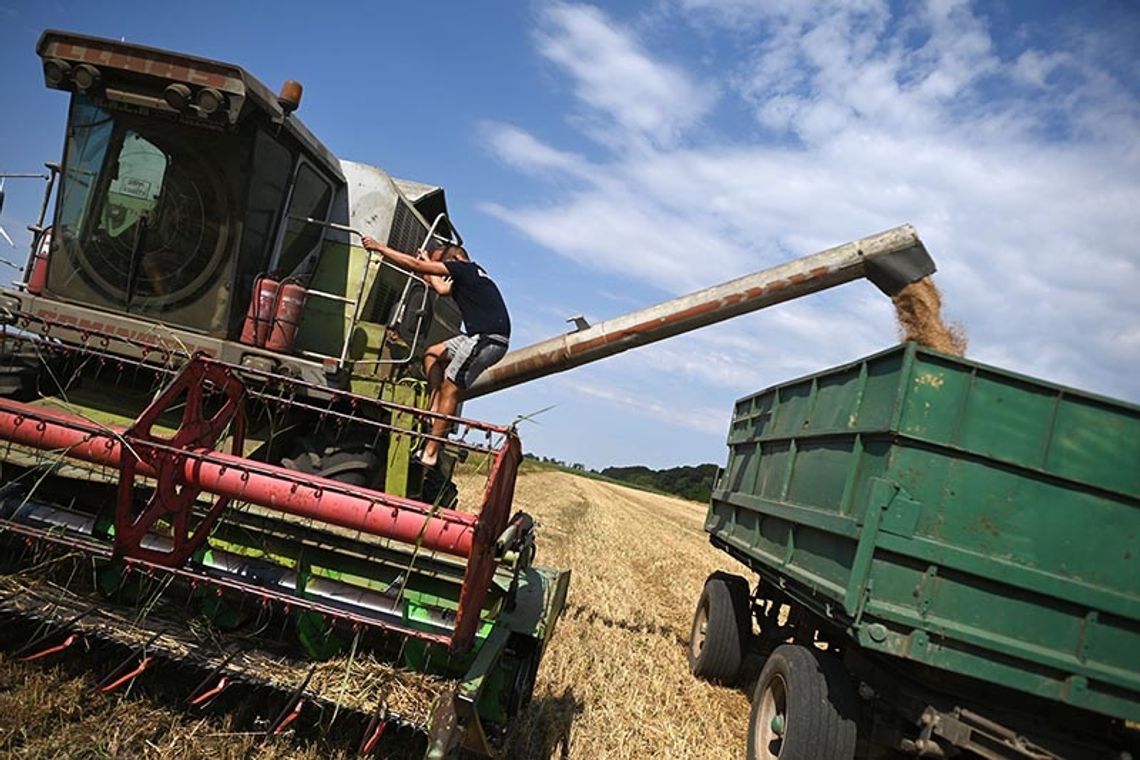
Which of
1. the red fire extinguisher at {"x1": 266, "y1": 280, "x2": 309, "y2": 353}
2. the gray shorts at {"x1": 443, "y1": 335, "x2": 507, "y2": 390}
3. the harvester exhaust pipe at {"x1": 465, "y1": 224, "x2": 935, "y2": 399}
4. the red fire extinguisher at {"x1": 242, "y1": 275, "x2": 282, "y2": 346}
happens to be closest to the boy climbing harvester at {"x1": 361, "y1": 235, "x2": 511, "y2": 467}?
the gray shorts at {"x1": 443, "y1": 335, "x2": 507, "y2": 390}

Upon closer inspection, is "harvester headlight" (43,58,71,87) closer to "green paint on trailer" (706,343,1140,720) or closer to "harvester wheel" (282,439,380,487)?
"harvester wheel" (282,439,380,487)

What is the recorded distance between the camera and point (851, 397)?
4.23 m

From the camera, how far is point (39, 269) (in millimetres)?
5336

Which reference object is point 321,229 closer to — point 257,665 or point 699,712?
point 257,665

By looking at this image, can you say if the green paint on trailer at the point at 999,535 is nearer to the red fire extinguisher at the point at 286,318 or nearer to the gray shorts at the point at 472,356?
the gray shorts at the point at 472,356

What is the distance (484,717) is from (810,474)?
2296 millimetres

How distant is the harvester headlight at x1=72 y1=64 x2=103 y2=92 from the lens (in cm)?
479

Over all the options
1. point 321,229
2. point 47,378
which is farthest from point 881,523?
point 47,378

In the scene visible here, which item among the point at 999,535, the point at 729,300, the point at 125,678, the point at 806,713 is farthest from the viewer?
the point at 729,300

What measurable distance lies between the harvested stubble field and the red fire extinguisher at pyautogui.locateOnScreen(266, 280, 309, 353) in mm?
2279

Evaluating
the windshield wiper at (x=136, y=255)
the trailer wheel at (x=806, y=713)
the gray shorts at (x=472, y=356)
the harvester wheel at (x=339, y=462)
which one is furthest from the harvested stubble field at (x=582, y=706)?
the windshield wiper at (x=136, y=255)

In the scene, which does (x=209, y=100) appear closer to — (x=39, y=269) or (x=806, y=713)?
(x=39, y=269)

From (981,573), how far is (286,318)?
4.17 m

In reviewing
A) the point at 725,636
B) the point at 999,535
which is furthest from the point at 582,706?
the point at 999,535
